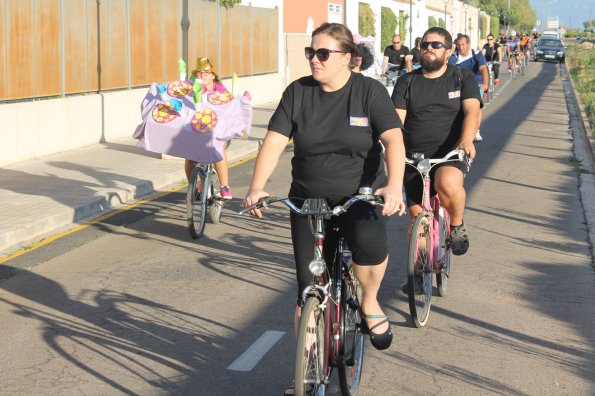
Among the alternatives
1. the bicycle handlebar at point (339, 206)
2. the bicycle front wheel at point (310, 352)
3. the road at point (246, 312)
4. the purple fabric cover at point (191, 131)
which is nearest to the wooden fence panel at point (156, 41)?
the road at point (246, 312)

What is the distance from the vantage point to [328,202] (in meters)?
5.29

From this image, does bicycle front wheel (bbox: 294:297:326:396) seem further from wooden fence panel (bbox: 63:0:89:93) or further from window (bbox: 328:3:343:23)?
window (bbox: 328:3:343:23)

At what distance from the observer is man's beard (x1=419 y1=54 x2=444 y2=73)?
7.91 metres

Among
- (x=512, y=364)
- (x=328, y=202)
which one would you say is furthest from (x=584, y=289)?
(x=328, y=202)

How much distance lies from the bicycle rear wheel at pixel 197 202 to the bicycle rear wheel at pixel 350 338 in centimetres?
491

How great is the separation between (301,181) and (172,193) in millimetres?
8712

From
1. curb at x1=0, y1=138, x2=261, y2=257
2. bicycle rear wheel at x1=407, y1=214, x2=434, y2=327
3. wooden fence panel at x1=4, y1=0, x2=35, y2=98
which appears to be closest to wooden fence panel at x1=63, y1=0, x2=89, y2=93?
wooden fence panel at x1=4, y1=0, x2=35, y2=98

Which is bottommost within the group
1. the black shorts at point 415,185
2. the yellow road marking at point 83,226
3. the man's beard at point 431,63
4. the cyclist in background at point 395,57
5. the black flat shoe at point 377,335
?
the yellow road marking at point 83,226

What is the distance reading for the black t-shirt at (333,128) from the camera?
5.28m

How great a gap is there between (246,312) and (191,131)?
385 cm

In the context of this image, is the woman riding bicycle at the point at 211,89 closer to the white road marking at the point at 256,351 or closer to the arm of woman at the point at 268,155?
the white road marking at the point at 256,351

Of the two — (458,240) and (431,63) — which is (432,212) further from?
(431,63)

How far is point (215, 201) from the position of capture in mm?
11086

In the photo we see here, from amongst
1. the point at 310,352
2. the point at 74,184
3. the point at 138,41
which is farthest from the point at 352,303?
the point at 138,41
